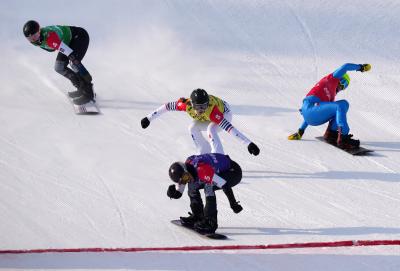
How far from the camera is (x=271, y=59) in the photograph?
50.1 feet

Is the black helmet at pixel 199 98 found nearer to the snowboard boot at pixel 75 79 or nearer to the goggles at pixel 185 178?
the goggles at pixel 185 178

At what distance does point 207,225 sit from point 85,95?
491 centimetres

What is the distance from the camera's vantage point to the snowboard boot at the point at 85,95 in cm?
1323

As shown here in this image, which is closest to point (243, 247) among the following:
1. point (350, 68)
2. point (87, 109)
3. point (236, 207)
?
point (236, 207)

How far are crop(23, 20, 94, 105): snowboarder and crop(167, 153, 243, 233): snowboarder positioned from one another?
435 cm

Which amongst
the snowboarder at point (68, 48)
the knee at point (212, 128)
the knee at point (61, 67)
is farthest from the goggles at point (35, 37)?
the knee at point (212, 128)

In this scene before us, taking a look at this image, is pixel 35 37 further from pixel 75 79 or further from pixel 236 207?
pixel 236 207

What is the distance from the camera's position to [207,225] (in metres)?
9.14

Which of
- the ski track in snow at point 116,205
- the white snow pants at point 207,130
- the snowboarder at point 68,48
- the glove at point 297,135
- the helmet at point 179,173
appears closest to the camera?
the helmet at point 179,173

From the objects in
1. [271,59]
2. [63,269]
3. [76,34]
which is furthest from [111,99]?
[63,269]

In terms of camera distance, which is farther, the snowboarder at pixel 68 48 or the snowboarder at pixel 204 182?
the snowboarder at pixel 68 48

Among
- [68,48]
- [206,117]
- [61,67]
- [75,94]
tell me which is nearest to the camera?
[206,117]

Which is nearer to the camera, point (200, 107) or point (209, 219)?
point (209, 219)

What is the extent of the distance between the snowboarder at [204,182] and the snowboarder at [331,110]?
2.79 meters
